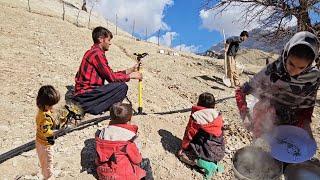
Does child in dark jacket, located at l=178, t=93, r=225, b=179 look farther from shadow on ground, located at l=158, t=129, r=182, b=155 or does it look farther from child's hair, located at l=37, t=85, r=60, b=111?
child's hair, located at l=37, t=85, r=60, b=111

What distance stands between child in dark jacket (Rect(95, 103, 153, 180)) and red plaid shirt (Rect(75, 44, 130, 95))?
1398 mm

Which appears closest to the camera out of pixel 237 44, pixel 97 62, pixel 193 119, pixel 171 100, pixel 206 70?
pixel 193 119

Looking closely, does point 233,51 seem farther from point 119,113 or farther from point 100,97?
point 119,113

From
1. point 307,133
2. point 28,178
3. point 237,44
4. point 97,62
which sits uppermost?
point 237,44

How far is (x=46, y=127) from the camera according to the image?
13.5 ft

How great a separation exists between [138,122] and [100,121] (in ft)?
1.83

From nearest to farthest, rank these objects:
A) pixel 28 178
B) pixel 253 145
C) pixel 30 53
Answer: pixel 253 145 < pixel 28 178 < pixel 30 53

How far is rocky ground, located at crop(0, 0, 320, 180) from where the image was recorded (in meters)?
4.92

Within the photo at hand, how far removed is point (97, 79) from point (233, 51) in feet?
19.6

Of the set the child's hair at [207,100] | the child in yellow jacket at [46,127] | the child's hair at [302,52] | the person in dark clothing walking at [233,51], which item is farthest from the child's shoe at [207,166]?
the person in dark clothing walking at [233,51]

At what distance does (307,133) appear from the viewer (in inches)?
120

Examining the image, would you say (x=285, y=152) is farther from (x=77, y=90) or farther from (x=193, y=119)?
(x=77, y=90)

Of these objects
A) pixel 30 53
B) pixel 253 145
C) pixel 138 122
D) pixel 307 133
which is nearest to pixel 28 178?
pixel 138 122

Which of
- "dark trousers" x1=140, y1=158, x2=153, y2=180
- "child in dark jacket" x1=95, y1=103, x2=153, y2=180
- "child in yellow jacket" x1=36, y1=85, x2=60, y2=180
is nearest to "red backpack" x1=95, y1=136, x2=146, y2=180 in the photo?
"child in dark jacket" x1=95, y1=103, x2=153, y2=180
